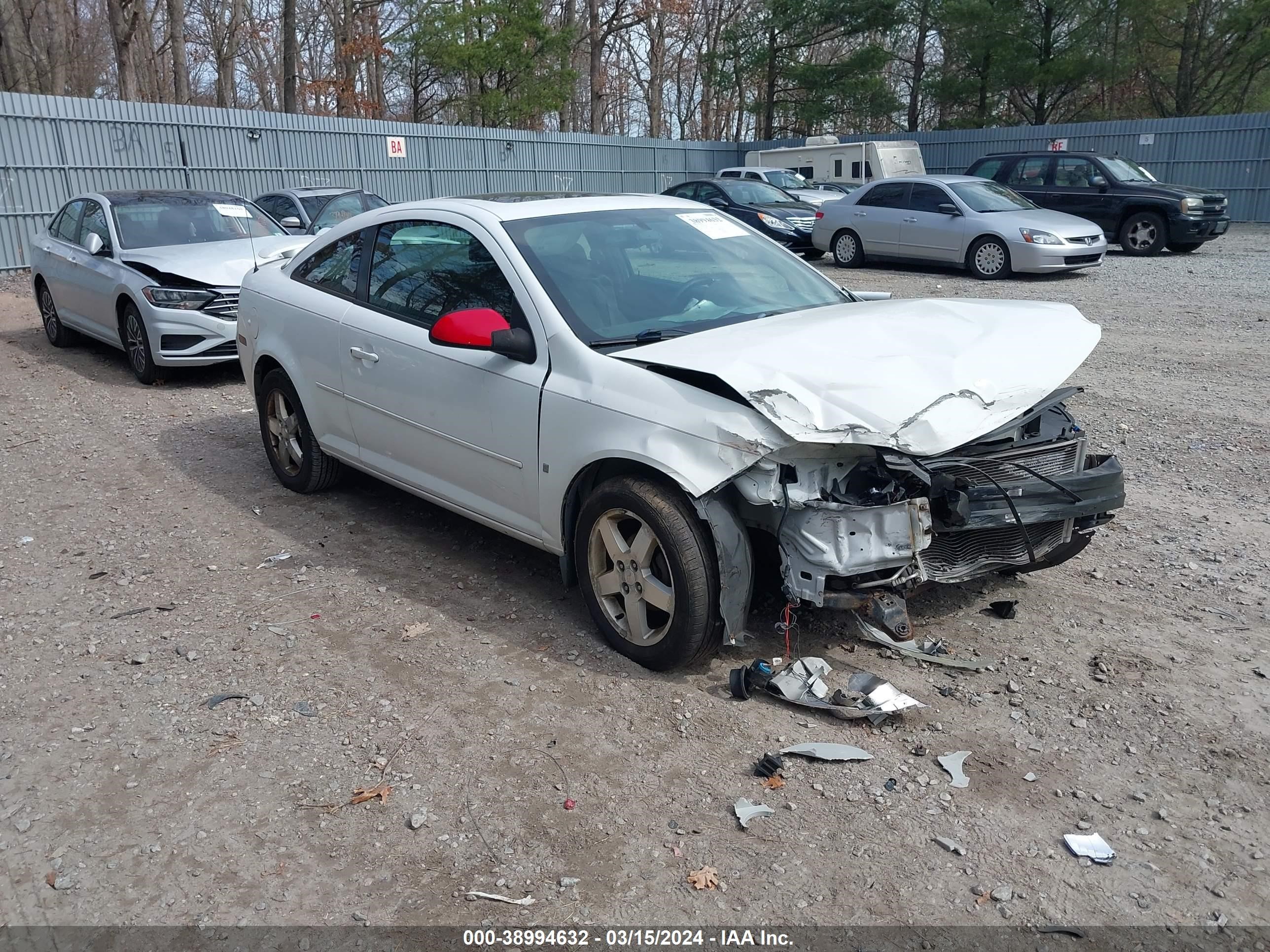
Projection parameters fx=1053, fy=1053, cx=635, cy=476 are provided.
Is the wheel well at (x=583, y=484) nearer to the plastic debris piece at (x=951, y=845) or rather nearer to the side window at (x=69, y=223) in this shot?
the plastic debris piece at (x=951, y=845)

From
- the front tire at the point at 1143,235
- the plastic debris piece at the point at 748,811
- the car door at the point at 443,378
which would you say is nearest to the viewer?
the plastic debris piece at the point at 748,811

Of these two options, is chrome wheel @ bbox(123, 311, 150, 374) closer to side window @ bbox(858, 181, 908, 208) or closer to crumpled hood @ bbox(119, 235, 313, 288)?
crumpled hood @ bbox(119, 235, 313, 288)

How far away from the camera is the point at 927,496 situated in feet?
12.6

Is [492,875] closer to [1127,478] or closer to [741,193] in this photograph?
[1127,478]

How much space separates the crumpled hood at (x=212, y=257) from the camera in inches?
366

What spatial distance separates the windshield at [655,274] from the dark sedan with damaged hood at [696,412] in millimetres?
13

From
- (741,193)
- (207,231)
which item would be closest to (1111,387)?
(207,231)

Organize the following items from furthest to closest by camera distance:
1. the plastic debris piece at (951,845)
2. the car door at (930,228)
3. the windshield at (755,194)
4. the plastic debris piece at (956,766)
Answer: the windshield at (755,194)
the car door at (930,228)
the plastic debris piece at (956,766)
the plastic debris piece at (951,845)

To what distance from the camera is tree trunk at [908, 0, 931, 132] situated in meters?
35.9

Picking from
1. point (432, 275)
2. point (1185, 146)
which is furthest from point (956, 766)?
point (1185, 146)

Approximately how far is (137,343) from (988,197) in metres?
12.2

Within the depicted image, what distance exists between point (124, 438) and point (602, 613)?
5.14 metres

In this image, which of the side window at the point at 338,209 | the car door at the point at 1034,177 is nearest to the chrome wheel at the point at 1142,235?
the car door at the point at 1034,177

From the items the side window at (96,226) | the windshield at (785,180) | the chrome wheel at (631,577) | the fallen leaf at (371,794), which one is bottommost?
the fallen leaf at (371,794)
